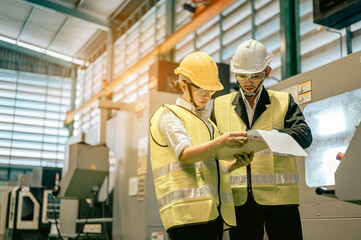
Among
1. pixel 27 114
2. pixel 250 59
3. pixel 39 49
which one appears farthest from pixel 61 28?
pixel 250 59

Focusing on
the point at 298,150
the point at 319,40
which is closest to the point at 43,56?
the point at 319,40

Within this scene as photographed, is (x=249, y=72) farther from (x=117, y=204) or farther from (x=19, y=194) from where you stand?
(x=19, y=194)

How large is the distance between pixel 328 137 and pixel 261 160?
78 cm

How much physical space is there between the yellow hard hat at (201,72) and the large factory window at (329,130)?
3.46 ft

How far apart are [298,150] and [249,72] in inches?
25.3

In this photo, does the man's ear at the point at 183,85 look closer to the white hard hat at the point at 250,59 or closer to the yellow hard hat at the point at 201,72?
the yellow hard hat at the point at 201,72

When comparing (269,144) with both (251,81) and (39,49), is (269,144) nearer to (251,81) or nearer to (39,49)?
(251,81)

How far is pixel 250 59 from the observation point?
89.4 inches

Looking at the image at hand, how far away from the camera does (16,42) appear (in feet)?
12.5

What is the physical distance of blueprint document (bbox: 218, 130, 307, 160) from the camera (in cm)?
168

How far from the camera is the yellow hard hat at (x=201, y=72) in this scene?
1952 mm

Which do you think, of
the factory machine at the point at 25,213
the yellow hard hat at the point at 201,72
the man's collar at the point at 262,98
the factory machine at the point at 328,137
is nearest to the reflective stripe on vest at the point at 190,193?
the yellow hard hat at the point at 201,72

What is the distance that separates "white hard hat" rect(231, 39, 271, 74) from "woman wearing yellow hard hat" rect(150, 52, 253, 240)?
32 centimetres

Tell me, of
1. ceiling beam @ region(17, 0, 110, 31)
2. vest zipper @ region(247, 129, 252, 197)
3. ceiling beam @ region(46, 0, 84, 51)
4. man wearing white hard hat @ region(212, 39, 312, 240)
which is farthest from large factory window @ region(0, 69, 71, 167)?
vest zipper @ region(247, 129, 252, 197)
